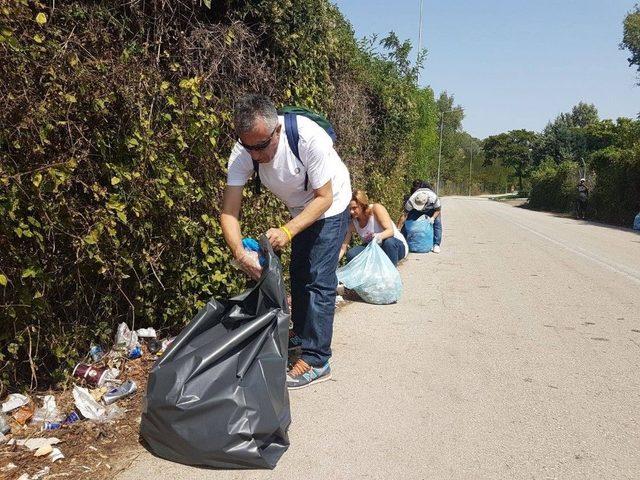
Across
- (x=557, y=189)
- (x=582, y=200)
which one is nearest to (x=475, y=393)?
(x=582, y=200)

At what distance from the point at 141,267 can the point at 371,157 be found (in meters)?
6.61

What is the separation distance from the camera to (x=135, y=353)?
3.53 meters

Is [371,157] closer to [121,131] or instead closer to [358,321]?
[358,321]

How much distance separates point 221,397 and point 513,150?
8744cm

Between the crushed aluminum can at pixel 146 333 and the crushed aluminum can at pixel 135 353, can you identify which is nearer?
the crushed aluminum can at pixel 135 353

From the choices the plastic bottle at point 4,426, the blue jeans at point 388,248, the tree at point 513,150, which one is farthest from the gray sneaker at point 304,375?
the tree at point 513,150

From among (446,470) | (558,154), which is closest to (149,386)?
(446,470)

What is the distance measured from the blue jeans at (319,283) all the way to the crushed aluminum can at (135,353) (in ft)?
3.69

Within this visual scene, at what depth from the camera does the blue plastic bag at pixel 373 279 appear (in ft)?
18.3

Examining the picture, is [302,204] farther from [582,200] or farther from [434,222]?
[582,200]

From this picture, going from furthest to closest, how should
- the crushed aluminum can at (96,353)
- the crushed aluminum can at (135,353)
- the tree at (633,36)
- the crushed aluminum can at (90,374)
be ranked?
the tree at (633,36), the crushed aluminum can at (135,353), the crushed aluminum can at (96,353), the crushed aluminum can at (90,374)

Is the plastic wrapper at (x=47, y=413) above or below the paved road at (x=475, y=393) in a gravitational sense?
above

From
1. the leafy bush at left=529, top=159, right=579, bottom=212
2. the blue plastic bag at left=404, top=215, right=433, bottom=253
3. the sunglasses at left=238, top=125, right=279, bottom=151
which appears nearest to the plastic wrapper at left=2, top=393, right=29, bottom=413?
the sunglasses at left=238, top=125, right=279, bottom=151

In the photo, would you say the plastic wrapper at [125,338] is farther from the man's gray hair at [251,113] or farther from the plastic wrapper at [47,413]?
the man's gray hair at [251,113]
